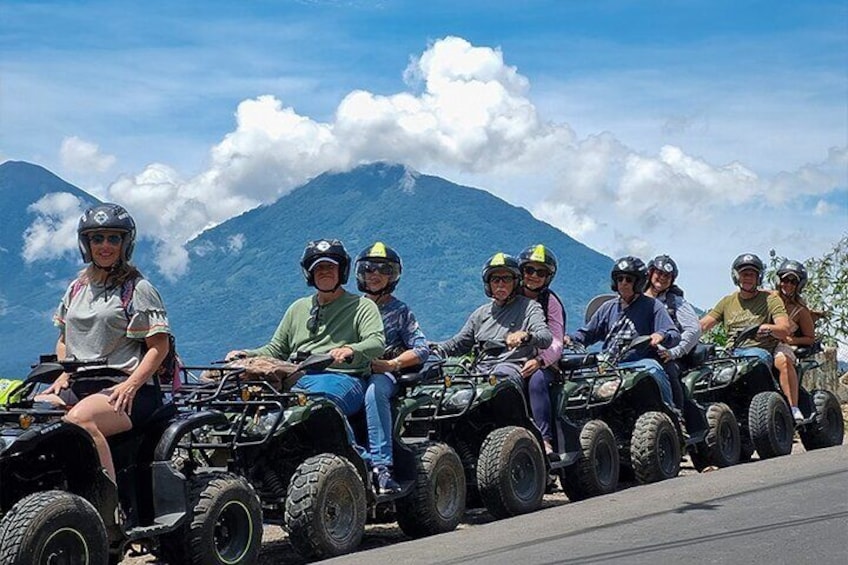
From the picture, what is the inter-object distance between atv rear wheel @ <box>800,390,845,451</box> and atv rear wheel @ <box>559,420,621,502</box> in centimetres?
481

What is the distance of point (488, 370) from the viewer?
12227mm

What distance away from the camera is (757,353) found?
53.2ft

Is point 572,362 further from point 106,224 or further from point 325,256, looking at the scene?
point 106,224

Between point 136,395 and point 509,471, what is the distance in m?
4.23

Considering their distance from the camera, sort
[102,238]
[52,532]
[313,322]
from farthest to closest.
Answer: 1. [313,322]
2. [102,238]
3. [52,532]

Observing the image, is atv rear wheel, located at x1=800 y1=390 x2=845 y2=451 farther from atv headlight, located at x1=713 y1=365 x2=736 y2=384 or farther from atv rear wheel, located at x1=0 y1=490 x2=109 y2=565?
atv rear wheel, located at x1=0 y1=490 x2=109 y2=565

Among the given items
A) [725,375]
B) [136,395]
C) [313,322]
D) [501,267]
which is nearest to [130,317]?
[136,395]

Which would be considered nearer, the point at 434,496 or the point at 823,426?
the point at 434,496

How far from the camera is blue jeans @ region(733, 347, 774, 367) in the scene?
1617 cm

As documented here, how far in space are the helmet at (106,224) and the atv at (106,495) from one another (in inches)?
27.5

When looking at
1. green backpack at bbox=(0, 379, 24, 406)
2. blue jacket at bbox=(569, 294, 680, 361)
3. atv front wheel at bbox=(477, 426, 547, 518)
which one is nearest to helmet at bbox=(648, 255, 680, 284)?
blue jacket at bbox=(569, 294, 680, 361)

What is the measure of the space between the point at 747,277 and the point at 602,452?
4587 mm

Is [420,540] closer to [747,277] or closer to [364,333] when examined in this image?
[364,333]

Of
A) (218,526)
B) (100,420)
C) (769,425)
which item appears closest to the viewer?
(100,420)
